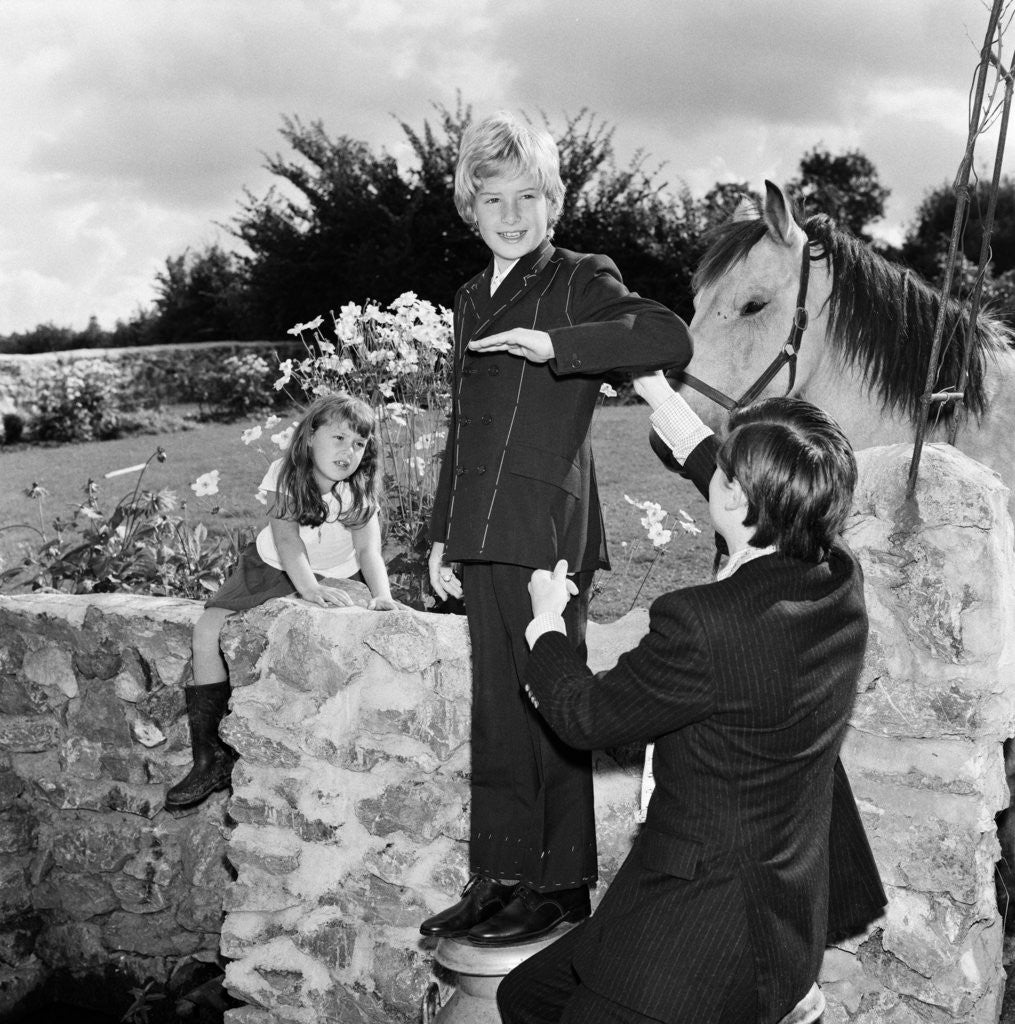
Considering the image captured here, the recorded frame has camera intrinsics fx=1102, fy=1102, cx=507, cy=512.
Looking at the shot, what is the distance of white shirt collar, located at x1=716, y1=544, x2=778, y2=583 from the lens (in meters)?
1.81

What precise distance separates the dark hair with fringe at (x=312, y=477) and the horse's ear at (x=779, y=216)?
133 cm

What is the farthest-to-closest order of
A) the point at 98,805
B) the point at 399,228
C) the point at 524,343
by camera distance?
the point at 399,228 < the point at 98,805 < the point at 524,343

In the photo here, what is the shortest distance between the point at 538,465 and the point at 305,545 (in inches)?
52.1

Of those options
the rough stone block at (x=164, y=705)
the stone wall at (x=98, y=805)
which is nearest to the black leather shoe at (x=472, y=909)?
the stone wall at (x=98, y=805)

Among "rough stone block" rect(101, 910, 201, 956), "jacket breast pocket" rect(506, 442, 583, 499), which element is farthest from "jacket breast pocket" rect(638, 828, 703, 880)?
"rough stone block" rect(101, 910, 201, 956)

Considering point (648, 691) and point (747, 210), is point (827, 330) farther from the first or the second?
point (648, 691)

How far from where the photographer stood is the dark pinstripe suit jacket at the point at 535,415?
2.34 meters

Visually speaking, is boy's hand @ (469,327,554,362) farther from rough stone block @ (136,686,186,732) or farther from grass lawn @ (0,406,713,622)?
rough stone block @ (136,686,186,732)

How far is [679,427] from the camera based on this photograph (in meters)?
2.40

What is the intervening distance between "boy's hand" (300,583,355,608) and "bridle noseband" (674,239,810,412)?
1198 mm

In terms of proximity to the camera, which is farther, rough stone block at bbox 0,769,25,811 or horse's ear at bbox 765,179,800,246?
rough stone block at bbox 0,769,25,811

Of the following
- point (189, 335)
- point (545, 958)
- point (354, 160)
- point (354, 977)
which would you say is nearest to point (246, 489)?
point (354, 977)

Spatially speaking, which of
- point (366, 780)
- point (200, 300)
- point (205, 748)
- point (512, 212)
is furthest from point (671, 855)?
point (200, 300)

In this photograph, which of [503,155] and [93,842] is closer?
[503,155]
